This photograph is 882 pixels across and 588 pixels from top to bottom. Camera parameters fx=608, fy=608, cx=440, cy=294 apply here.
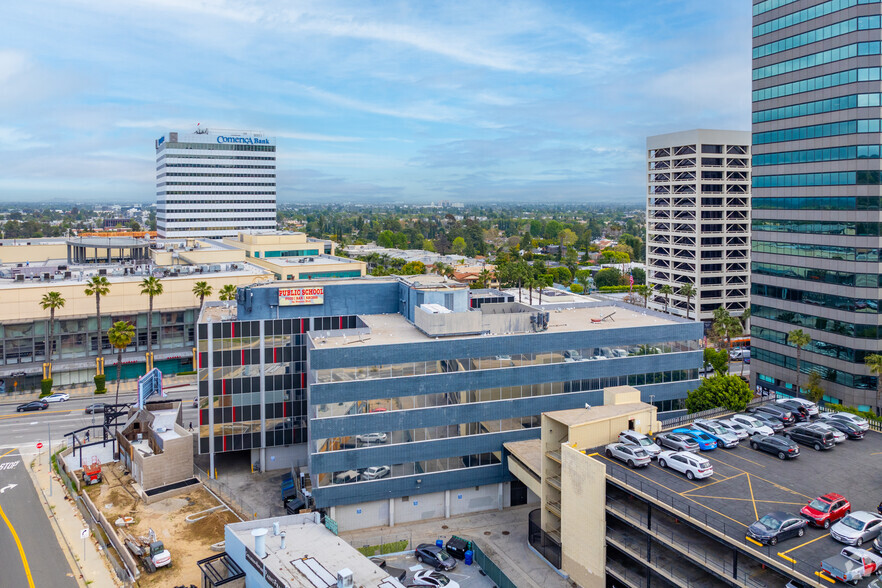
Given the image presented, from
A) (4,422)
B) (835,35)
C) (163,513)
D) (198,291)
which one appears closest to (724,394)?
(835,35)

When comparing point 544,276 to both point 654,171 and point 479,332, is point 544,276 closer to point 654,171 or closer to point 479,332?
point 654,171

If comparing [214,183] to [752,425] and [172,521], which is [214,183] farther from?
[752,425]

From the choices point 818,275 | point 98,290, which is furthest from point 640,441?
point 98,290

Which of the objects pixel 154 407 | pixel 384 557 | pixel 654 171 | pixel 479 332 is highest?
pixel 654 171

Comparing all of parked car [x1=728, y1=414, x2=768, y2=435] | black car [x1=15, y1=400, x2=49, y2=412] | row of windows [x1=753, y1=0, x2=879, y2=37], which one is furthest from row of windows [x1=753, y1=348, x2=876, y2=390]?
black car [x1=15, y1=400, x2=49, y2=412]

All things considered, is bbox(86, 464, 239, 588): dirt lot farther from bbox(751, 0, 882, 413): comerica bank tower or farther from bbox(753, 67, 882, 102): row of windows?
bbox(753, 67, 882, 102): row of windows

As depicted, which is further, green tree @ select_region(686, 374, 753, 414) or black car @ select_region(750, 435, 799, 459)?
green tree @ select_region(686, 374, 753, 414)
